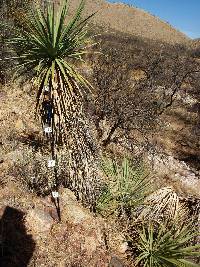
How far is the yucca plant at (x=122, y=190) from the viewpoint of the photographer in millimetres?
11680

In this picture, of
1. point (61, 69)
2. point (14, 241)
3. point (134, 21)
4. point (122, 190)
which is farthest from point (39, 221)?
point (134, 21)

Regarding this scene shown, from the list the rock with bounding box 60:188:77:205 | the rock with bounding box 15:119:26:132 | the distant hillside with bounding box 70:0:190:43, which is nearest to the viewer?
the rock with bounding box 60:188:77:205

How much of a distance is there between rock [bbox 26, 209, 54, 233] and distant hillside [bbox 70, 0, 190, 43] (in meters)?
60.8

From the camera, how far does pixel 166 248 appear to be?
10500 millimetres

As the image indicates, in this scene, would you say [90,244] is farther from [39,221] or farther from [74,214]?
[39,221]

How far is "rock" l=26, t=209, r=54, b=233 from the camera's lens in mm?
10359

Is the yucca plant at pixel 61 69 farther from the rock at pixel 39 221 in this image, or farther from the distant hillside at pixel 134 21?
the distant hillside at pixel 134 21

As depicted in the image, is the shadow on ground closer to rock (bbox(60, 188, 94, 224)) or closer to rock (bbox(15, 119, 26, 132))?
rock (bbox(60, 188, 94, 224))

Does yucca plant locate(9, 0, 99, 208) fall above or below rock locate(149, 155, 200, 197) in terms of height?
above

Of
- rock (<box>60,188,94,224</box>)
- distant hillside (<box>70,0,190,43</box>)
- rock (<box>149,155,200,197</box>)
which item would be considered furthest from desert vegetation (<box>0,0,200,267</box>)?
distant hillside (<box>70,0,190,43</box>)

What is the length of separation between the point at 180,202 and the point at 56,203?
12.3ft

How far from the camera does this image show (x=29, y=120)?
16688 mm

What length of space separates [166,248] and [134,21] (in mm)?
68244

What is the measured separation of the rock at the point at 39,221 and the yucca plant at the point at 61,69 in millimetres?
1416
